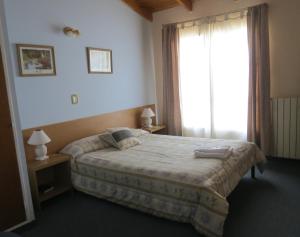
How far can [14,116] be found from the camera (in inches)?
95.7

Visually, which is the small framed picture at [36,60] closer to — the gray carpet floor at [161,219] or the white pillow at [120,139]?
the white pillow at [120,139]

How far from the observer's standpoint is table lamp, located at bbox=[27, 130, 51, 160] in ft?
9.46

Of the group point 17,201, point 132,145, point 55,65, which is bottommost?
point 17,201

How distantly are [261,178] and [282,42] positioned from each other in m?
2.03

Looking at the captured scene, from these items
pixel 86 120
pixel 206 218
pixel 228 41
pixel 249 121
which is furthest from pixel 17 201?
→ pixel 228 41

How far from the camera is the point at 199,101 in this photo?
4.54 metres

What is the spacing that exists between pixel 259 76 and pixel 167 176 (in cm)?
238

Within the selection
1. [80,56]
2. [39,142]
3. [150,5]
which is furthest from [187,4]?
[39,142]

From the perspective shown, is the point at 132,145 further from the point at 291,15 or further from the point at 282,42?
the point at 291,15

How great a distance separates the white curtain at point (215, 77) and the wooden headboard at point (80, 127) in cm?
108

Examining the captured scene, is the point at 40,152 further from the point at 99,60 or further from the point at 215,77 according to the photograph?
the point at 215,77

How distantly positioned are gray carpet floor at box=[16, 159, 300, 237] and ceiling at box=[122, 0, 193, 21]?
3.11 metres

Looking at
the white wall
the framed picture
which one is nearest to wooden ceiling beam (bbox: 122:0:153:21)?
the framed picture

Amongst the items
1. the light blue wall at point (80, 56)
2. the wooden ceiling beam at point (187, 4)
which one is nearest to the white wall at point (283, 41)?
the wooden ceiling beam at point (187, 4)
